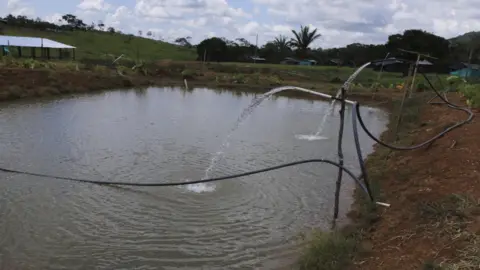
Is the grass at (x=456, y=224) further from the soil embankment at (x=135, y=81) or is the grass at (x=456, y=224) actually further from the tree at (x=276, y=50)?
the tree at (x=276, y=50)

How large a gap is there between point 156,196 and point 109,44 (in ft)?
188

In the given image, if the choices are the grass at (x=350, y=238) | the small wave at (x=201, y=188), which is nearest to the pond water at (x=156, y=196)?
the small wave at (x=201, y=188)

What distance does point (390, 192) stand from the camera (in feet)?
23.7

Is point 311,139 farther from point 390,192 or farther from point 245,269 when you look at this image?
point 245,269

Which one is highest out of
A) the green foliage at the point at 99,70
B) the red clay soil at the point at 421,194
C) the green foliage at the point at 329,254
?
the green foliage at the point at 99,70

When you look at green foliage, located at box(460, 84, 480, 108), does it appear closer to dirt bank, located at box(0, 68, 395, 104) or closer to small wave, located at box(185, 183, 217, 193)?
small wave, located at box(185, 183, 217, 193)

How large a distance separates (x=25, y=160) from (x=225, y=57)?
4422 cm

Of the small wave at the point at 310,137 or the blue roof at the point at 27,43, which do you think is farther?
the blue roof at the point at 27,43

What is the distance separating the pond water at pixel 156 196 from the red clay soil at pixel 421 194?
1.06m

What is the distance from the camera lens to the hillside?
55625mm

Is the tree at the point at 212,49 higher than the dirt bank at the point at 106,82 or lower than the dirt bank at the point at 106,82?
higher

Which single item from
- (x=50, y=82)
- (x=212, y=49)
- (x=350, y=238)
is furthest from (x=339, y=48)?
(x=350, y=238)

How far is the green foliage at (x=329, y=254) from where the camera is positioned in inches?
192

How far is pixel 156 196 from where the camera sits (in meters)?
7.85
